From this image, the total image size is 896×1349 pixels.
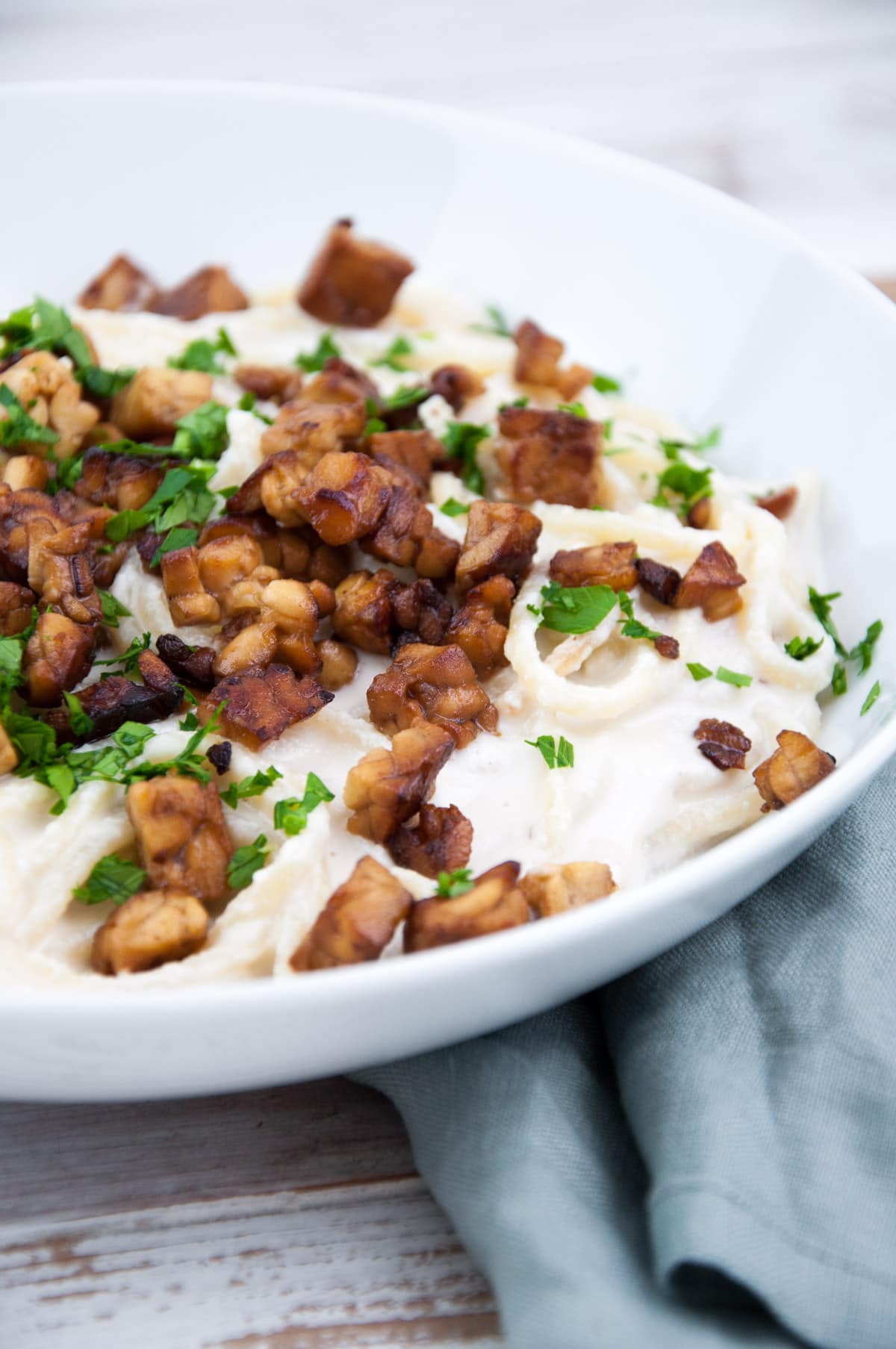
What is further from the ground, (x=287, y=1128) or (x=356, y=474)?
(x=356, y=474)

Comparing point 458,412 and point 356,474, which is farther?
point 458,412

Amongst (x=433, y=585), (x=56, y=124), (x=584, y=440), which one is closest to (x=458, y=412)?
(x=584, y=440)

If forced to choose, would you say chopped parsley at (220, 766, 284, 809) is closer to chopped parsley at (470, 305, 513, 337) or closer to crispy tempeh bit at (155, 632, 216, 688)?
crispy tempeh bit at (155, 632, 216, 688)

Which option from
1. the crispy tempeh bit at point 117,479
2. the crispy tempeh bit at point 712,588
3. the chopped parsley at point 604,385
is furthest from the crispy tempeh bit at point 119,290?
the crispy tempeh bit at point 712,588

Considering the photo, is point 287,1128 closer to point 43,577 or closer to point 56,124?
point 43,577

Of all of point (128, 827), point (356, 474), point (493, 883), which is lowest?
point (128, 827)

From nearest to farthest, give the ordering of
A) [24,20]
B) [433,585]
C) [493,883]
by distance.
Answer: [493,883]
[433,585]
[24,20]

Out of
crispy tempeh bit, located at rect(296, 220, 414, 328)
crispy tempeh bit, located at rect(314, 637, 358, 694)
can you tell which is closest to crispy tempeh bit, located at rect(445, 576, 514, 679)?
crispy tempeh bit, located at rect(314, 637, 358, 694)
